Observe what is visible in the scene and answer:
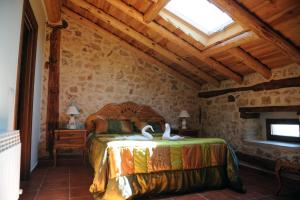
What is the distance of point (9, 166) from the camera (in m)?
1.83

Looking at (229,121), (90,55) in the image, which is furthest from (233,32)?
(90,55)

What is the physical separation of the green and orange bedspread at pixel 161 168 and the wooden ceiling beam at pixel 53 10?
279 cm

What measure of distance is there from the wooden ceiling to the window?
0.91m

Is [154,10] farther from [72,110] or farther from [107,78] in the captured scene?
[72,110]

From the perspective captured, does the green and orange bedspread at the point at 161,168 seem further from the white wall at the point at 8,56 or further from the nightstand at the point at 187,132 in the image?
the nightstand at the point at 187,132

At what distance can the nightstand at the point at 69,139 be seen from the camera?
4383 millimetres

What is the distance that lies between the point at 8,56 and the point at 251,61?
3.71 meters

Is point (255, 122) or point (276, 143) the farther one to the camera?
point (255, 122)

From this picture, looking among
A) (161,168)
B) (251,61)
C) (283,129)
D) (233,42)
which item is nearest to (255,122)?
(283,129)

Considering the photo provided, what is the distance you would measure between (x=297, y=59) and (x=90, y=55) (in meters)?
4.27

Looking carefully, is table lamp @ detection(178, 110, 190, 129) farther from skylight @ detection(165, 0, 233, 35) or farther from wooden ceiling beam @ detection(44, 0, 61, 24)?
wooden ceiling beam @ detection(44, 0, 61, 24)

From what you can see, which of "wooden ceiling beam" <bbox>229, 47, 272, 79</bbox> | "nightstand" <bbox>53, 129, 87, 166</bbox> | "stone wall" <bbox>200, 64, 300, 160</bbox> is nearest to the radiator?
"nightstand" <bbox>53, 129, 87, 166</bbox>

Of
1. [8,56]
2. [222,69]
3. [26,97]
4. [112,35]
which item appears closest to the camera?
[8,56]

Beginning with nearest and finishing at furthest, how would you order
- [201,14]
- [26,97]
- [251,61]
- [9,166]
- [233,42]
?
[9,166] → [26,97] → [233,42] → [201,14] → [251,61]
